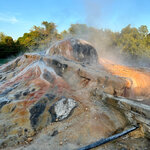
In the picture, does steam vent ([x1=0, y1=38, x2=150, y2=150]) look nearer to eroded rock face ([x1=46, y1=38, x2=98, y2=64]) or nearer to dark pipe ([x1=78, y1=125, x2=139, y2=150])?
Result: dark pipe ([x1=78, y1=125, x2=139, y2=150])

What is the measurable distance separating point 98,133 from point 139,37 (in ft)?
31.0

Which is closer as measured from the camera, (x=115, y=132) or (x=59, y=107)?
(x=115, y=132)

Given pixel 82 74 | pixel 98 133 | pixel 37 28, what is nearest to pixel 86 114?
pixel 98 133

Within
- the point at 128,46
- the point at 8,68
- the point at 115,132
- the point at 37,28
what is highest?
the point at 37,28

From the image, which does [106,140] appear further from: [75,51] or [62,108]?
[75,51]

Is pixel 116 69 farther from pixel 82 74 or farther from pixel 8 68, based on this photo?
pixel 8 68

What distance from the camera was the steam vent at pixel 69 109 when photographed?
2.17 metres

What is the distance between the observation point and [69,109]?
2.86 m

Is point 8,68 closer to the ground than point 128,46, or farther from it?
closer to the ground

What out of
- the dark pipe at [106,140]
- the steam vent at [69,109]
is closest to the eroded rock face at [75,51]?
the steam vent at [69,109]

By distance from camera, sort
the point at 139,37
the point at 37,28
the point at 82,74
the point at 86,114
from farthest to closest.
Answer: the point at 37,28
the point at 139,37
the point at 82,74
the point at 86,114

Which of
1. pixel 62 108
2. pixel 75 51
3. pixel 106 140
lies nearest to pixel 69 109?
pixel 62 108

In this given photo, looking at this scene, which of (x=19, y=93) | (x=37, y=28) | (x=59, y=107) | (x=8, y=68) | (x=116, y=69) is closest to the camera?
(x=59, y=107)

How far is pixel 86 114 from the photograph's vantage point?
2713 millimetres
